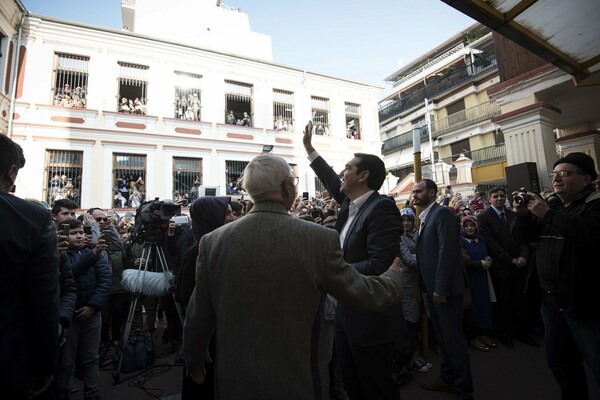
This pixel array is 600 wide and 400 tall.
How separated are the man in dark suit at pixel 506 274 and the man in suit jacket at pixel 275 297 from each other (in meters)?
3.60

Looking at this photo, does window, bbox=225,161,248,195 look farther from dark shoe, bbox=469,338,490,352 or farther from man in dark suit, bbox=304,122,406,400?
man in dark suit, bbox=304,122,406,400

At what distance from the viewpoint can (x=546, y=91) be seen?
5336 millimetres

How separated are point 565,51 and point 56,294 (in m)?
5.50

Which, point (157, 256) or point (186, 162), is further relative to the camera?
point (186, 162)

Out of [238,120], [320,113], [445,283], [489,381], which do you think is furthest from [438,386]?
[320,113]

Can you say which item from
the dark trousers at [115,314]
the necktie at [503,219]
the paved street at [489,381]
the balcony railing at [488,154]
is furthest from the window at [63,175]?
the balcony railing at [488,154]

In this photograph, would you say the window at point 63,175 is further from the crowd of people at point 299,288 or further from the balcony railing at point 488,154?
the balcony railing at point 488,154

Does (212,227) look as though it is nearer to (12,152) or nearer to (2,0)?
(12,152)

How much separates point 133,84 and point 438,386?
53.0 ft

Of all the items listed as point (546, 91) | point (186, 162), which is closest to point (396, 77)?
point (186, 162)

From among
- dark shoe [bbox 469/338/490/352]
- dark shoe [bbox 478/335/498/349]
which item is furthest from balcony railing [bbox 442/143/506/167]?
dark shoe [bbox 469/338/490/352]

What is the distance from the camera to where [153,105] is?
1434cm

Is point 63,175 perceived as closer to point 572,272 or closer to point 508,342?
point 508,342

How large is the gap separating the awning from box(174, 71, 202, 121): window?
14153mm
